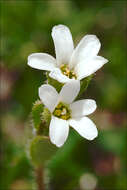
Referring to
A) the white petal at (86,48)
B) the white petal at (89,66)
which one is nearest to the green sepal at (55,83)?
the white petal at (89,66)

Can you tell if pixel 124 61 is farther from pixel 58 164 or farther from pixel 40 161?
pixel 40 161

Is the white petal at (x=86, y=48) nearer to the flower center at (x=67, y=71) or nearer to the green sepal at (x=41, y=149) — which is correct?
the flower center at (x=67, y=71)

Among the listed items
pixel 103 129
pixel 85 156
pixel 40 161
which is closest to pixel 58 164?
pixel 85 156

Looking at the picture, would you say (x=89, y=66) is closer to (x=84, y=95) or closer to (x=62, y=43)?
(x=62, y=43)

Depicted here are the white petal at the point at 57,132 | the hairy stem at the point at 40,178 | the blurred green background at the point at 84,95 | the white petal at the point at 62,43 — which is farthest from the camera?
the blurred green background at the point at 84,95

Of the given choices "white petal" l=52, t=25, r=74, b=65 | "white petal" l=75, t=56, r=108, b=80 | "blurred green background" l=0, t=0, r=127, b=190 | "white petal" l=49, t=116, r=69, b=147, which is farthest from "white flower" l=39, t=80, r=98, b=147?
"blurred green background" l=0, t=0, r=127, b=190

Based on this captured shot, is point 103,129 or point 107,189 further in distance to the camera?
point 103,129

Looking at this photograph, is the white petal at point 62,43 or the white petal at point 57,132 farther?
the white petal at point 62,43

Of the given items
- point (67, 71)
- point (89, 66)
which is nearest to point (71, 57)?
point (67, 71)
